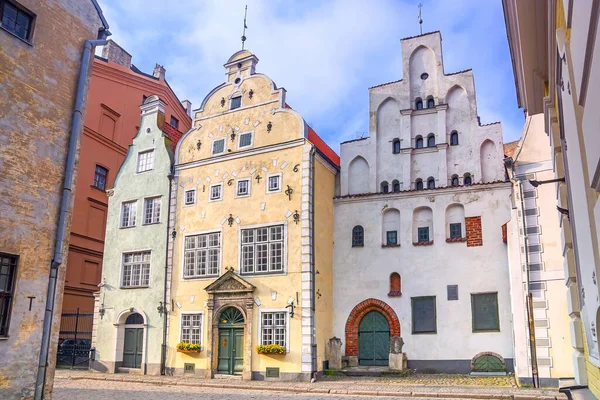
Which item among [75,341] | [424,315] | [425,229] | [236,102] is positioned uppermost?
[236,102]

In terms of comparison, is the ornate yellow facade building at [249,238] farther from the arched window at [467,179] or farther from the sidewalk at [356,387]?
the arched window at [467,179]

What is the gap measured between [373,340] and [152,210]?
1130 centimetres

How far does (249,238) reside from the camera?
Result: 2195 centimetres

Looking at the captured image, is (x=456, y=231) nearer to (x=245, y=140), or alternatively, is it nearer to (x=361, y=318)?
(x=361, y=318)

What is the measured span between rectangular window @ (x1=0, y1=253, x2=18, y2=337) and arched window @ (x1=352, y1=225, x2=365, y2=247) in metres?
14.1

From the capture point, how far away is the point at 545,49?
6910 mm

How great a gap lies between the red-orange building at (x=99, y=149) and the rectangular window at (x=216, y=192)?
4612 millimetres

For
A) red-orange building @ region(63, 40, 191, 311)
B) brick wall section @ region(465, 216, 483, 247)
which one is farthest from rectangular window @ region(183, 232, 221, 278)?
brick wall section @ region(465, 216, 483, 247)

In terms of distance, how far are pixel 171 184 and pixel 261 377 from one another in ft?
31.0

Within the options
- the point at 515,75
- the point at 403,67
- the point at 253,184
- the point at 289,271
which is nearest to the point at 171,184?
the point at 253,184

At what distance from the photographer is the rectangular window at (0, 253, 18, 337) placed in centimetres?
1037

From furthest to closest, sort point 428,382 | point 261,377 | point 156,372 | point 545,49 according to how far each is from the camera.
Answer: point 156,372, point 261,377, point 428,382, point 545,49

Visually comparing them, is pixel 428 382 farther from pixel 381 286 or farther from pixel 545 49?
pixel 545 49

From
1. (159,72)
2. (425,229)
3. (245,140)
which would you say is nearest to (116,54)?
(159,72)
